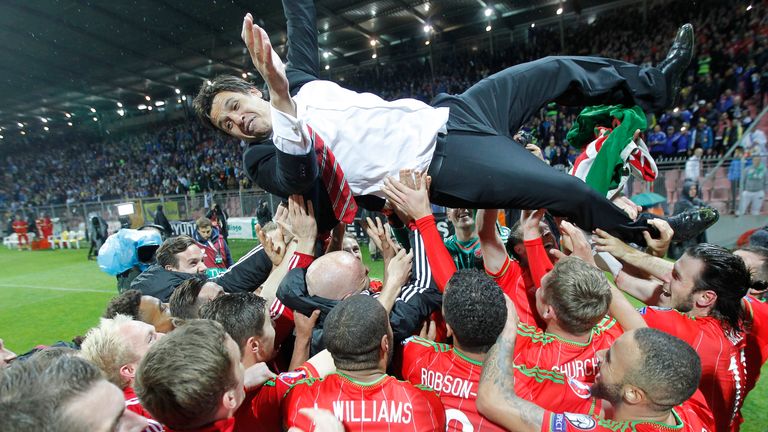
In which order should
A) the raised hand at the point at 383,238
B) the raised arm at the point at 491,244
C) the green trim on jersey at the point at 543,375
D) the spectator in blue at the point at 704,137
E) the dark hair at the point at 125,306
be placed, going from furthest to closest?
the spectator in blue at the point at 704,137 < the dark hair at the point at 125,306 < the raised arm at the point at 491,244 < the raised hand at the point at 383,238 < the green trim on jersey at the point at 543,375

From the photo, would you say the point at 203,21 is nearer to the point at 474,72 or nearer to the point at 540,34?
the point at 474,72

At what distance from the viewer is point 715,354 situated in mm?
1965

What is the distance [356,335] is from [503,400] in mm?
566

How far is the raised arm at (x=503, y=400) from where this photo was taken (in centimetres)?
147

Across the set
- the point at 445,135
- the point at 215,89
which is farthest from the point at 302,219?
the point at 445,135

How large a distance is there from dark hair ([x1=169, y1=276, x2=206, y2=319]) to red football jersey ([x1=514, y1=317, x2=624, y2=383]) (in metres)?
1.77

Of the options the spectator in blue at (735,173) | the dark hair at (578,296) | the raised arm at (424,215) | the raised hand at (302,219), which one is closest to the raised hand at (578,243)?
the dark hair at (578,296)

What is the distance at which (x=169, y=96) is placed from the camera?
26.2m

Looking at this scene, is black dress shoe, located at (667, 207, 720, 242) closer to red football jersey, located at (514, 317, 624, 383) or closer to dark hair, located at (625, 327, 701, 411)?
red football jersey, located at (514, 317, 624, 383)

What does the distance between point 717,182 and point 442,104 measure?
8069mm

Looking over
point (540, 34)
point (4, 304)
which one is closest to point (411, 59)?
point (540, 34)

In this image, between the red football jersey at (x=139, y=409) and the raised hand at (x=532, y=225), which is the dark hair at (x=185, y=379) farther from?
the raised hand at (x=532, y=225)

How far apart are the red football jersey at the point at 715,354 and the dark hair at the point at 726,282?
62 millimetres

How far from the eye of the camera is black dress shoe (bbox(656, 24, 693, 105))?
2.42 metres
